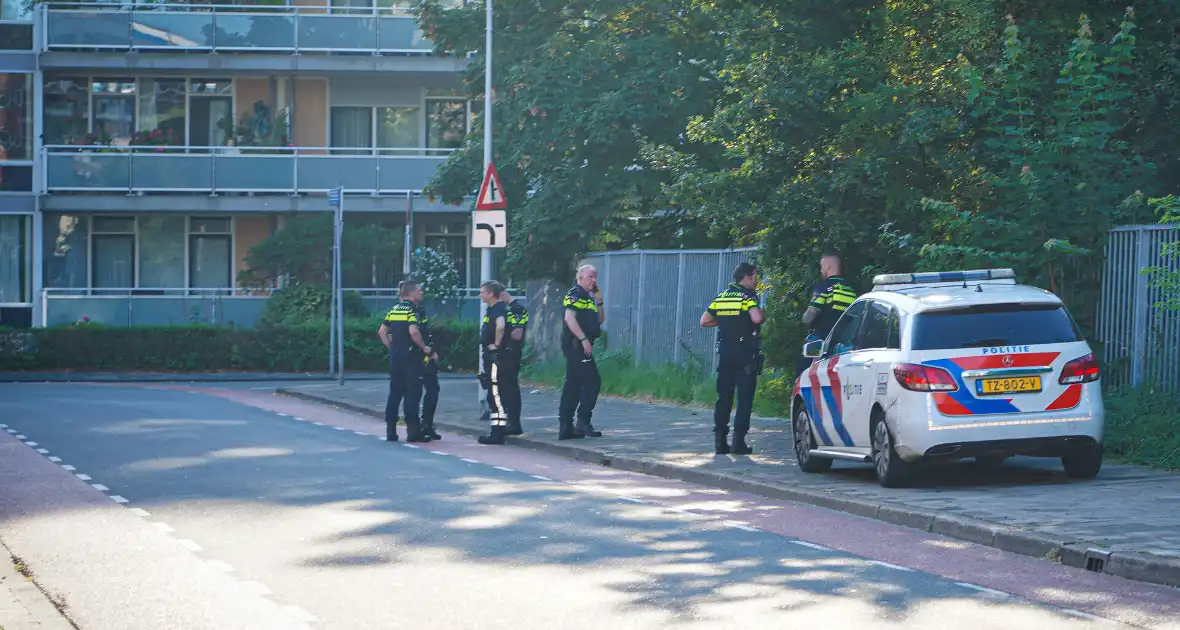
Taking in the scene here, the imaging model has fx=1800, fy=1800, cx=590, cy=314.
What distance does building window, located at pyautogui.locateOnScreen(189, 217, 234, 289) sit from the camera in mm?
44906

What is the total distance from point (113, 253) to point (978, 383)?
34.8 meters

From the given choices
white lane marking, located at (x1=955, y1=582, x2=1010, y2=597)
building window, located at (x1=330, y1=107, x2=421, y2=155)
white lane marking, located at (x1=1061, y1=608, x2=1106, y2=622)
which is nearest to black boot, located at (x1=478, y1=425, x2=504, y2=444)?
white lane marking, located at (x1=955, y1=582, x2=1010, y2=597)

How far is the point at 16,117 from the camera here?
43656 millimetres

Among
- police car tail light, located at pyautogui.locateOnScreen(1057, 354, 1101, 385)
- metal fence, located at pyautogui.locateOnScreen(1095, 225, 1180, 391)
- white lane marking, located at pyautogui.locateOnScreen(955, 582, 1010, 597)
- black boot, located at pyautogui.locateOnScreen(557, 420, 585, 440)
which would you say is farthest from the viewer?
black boot, located at pyautogui.locateOnScreen(557, 420, 585, 440)

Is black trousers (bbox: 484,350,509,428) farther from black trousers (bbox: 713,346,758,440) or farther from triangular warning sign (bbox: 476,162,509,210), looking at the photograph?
black trousers (bbox: 713,346,758,440)

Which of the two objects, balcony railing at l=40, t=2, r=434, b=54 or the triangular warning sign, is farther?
balcony railing at l=40, t=2, r=434, b=54

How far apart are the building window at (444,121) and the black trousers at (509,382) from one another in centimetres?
2572

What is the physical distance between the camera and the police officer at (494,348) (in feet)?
64.8

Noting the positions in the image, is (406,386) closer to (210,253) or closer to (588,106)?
(588,106)

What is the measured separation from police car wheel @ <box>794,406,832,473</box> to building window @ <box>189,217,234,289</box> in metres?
31.0

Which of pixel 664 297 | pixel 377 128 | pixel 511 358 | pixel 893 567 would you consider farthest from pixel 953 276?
pixel 377 128

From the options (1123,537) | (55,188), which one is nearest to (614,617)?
(1123,537)

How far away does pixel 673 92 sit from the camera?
29.5m

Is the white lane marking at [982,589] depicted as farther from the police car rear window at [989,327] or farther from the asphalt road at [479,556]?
the police car rear window at [989,327]
